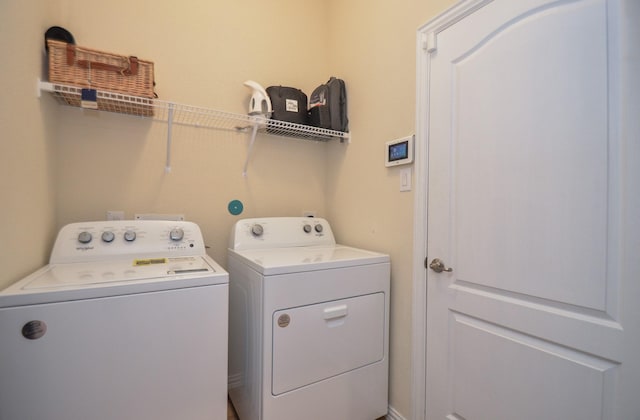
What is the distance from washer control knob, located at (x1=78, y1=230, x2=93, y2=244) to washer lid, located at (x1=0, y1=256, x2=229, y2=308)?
0.11 m

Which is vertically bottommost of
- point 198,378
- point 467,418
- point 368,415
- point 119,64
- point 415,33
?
point 368,415

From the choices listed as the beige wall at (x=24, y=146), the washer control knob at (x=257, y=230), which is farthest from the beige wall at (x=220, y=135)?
the washer control knob at (x=257, y=230)

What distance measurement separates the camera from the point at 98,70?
1334 mm

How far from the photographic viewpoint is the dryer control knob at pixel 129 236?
141 cm

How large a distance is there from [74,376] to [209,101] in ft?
5.10

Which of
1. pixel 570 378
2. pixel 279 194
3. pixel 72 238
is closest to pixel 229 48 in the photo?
pixel 279 194

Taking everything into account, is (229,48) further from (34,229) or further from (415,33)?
(34,229)

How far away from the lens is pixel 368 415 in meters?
1.50

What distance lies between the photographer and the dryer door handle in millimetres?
1349

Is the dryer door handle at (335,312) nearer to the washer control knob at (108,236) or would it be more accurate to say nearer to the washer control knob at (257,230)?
the washer control knob at (257,230)

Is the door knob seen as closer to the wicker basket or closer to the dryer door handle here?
the dryer door handle

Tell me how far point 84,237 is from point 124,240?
159mm

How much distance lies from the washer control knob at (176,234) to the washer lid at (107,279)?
18 cm

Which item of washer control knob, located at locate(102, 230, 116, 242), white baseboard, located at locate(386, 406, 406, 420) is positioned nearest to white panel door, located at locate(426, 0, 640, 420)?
white baseboard, located at locate(386, 406, 406, 420)
